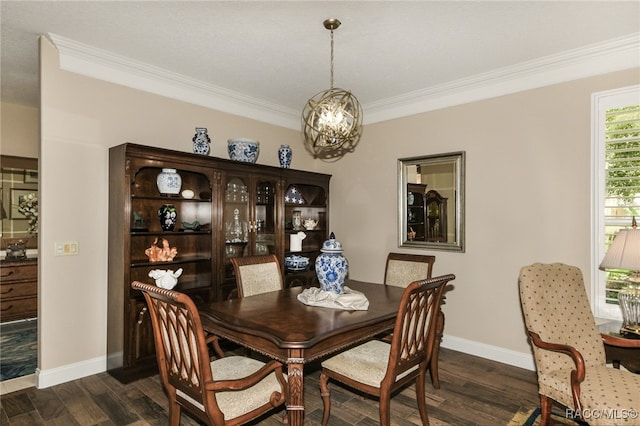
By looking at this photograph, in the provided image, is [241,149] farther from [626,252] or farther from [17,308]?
[17,308]

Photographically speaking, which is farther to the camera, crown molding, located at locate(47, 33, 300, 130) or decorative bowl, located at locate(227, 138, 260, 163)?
decorative bowl, located at locate(227, 138, 260, 163)

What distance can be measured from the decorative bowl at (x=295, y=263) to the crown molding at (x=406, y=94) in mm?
1761

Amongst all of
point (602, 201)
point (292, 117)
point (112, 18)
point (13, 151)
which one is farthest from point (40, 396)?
point (602, 201)

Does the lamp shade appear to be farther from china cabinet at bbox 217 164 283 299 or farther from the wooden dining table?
china cabinet at bbox 217 164 283 299

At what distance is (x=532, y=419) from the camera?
94.0 inches

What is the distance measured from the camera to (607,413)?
Answer: 1.81 metres

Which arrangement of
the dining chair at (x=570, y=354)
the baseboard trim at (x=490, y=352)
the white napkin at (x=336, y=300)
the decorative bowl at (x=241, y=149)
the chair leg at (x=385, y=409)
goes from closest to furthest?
1. the dining chair at (x=570, y=354)
2. the chair leg at (x=385, y=409)
3. the white napkin at (x=336, y=300)
4. the baseboard trim at (x=490, y=352)
5. the decorative bowl at (x=241, y=149)

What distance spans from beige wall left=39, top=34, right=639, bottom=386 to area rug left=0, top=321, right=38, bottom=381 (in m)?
0.57

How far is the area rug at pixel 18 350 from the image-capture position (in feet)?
10.4

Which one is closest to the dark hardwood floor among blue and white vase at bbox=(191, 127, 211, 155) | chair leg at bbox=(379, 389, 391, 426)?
chair leg at bbox=(379, 389, 391, 426)

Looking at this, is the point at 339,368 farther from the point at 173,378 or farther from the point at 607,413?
the point at 607,413

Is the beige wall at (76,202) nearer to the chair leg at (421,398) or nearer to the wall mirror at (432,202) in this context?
the chair leg at (421,398)

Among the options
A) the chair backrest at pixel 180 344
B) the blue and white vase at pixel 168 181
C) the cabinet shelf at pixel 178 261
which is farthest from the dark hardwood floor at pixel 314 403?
the blue and white vase at pixel 168 181

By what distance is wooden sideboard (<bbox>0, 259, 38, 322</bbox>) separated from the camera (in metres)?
4.52
